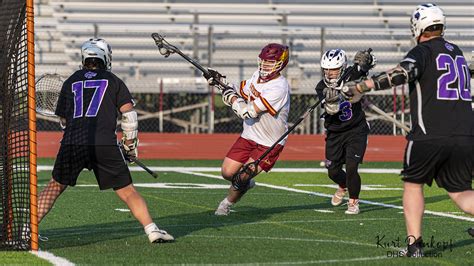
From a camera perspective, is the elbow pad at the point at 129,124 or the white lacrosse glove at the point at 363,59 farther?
the white lacrosse glove at the point at 363,59

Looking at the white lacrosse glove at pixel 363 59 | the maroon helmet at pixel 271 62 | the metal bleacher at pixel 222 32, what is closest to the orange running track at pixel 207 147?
the metal bleacher at pixel 222 32

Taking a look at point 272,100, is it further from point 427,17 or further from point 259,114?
point 427,17

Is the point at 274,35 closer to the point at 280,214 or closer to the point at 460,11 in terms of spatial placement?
the point at 460,11

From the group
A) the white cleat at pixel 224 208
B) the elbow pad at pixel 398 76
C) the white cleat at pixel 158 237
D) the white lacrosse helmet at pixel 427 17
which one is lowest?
the white cleat at pixel 224 208

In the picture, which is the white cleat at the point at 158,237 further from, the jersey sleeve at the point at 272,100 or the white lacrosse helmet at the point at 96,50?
the jersey sleeve at the point at 272,100

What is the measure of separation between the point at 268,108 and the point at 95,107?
2624 mm

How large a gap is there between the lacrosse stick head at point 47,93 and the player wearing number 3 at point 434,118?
2.85 metres

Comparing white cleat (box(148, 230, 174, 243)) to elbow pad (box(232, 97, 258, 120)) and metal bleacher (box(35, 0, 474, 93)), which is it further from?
metal bleacher (box(35, 0, 474, 93))

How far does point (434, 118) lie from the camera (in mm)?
7574

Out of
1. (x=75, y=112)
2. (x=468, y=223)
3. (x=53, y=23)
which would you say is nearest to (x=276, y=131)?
(x=468, y=223)

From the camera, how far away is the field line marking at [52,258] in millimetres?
7328

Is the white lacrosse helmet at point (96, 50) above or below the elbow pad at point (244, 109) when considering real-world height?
above

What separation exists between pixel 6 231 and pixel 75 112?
39.9 inches

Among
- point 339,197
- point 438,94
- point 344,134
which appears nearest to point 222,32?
point 339,197
